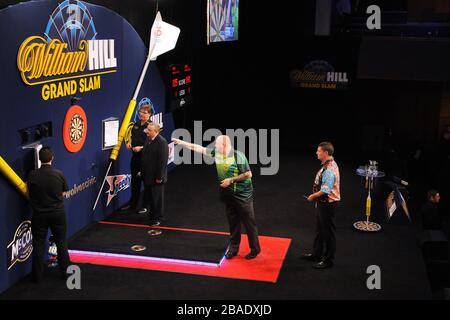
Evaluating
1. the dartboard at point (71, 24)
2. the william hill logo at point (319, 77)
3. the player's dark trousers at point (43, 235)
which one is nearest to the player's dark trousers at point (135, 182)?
the dartboard at point (71, 24)

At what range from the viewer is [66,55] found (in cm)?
693

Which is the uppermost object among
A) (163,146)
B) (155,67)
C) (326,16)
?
(326,16)

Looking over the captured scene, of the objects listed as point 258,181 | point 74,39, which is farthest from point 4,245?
point 258,181

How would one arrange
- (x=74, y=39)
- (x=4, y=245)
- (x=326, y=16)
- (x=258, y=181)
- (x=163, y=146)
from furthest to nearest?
1. (x=326, y=16)
2. (x=258, y=181)
3. (x=163, y=146)
4. (x=74, y=39)
5. (x=4, y=245)

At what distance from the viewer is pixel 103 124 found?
26.6 ft

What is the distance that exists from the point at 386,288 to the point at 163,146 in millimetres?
3247

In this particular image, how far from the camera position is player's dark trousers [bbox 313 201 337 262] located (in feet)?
21.7

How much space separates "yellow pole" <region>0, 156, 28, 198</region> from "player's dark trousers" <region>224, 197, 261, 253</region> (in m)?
2.11

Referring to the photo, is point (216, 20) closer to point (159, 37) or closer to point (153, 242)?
point (159, 37)

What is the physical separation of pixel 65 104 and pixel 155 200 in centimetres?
180

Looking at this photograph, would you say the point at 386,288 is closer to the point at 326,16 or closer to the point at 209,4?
the point at 209,4

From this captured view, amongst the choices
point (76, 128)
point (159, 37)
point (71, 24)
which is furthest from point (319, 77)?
point (71, 24)

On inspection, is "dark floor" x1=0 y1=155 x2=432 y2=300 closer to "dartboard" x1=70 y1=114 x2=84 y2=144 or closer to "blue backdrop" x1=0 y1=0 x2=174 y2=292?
"blue backdrop" x1=0 y1=0 x2=174 y2=292

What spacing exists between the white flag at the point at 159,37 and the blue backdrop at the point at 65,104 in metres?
0.18
